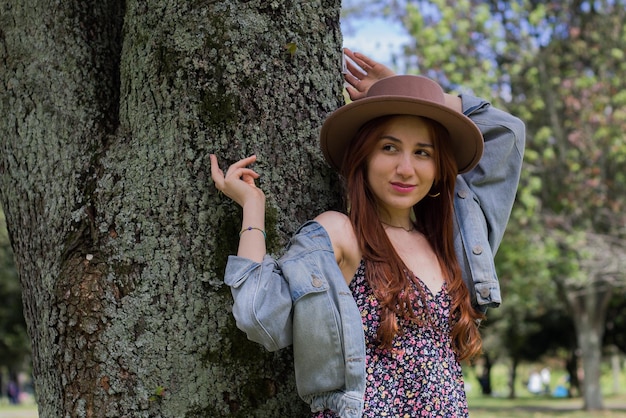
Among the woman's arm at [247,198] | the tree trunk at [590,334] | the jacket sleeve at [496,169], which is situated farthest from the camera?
the tree trunk at [590,334]

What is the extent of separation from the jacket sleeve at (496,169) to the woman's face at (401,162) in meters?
0.37

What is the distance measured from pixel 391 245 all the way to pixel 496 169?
0.60m

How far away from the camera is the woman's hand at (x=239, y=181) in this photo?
2.25 meters

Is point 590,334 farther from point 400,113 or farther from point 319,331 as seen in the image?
point 319,331

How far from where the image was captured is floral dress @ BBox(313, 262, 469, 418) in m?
2.19

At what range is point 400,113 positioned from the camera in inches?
89.9

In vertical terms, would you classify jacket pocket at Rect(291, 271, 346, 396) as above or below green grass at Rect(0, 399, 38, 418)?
above

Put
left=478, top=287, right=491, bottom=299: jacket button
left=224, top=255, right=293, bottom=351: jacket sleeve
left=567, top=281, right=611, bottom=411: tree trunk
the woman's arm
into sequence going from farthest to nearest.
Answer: left=567, top=281, right=611, bottom=411: tree trunk
left=478, top=287, right=491, bottom=299: jacket button
the woman's arm
left=224, top=255, right=293, bottom=351: jacket sleeve

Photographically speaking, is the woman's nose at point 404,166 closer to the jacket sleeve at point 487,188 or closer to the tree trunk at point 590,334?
the jacket sleeve at point 487,188

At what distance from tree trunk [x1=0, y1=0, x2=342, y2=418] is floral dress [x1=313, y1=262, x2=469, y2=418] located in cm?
30

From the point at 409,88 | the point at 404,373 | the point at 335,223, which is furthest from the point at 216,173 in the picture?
the point at 404,373

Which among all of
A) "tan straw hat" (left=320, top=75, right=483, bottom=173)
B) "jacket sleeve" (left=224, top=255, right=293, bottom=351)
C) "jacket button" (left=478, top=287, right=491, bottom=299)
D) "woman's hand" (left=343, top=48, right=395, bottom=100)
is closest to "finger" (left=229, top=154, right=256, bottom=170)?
"tan straw hat" (left=320, top=75, right=483, bottom=173)

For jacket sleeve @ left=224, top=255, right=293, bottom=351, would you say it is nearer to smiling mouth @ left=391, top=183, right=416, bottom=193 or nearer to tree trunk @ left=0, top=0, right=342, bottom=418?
tree trunk @ left=0, top=0, right=342, bottom=418

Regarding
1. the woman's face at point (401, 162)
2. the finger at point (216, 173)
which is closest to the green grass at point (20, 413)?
the finger at point (216, 173)
